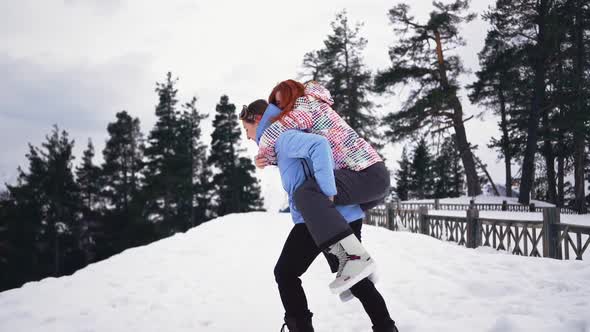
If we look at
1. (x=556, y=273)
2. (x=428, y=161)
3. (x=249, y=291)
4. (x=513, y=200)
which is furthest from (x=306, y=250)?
(x=428, y=161)

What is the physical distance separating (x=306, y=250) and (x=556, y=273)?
3838 mm

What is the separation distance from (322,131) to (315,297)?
271 cm

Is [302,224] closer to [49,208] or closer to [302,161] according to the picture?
[302,161]

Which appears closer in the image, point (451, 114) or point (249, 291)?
point (249, 291)

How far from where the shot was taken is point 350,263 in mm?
1706

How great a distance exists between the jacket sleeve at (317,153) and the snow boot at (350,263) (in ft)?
0.92

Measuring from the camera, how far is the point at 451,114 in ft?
76.1

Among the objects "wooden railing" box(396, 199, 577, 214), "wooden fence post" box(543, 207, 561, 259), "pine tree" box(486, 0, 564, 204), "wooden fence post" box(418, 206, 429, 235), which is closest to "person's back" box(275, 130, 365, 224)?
"wooden fence post" box(543, 207, 561, 259)

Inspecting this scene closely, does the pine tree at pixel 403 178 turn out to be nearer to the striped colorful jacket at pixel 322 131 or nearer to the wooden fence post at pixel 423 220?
the wooden fence post at pixel 423 220

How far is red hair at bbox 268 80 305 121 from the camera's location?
1.89 m

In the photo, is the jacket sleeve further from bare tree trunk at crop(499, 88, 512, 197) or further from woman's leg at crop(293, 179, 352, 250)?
bare tree trunk at crop(499, 88, 512, 197)

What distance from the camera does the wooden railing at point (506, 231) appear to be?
7.00 meters

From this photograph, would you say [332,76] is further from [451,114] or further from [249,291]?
[249,291]

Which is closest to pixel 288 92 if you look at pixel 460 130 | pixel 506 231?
pixel 506 231
